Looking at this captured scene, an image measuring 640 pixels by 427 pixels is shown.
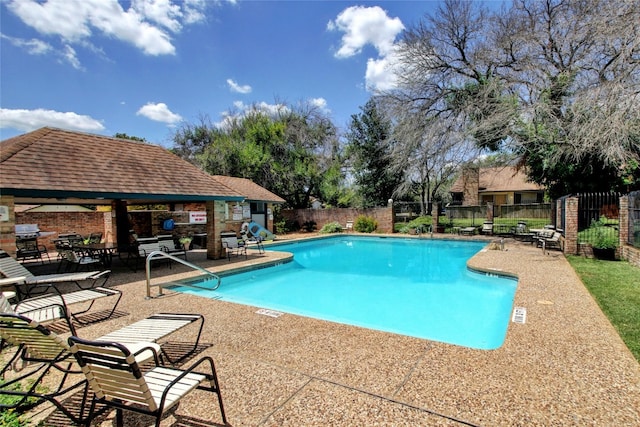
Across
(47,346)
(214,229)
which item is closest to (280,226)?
(214,229)

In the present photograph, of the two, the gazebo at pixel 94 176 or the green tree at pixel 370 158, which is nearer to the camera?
the gazebo at pixel 94 176

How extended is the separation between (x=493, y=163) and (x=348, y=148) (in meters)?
11.8

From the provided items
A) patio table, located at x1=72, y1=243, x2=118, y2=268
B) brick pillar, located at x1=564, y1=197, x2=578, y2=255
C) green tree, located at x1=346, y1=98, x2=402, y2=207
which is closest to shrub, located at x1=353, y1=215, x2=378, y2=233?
green tree, located at x1=346, y1=98, x2=402, y2=207

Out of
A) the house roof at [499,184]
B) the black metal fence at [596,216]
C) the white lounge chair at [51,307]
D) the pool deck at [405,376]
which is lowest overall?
the pool deck at [405,376]

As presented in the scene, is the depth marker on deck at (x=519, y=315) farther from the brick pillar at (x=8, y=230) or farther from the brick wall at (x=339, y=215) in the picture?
the brick wall at (x=339, y=215)

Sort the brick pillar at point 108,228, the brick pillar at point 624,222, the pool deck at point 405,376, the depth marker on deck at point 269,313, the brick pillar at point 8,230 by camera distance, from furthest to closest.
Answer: the brick pillar at point 108,228 → the brick pillar at point 624,222 → the brick pillar at point 8,230 → the depth marker on deck at point 269,313 → the pool deck at point 405,376

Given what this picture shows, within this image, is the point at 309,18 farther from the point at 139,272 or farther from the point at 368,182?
the point at 368,182

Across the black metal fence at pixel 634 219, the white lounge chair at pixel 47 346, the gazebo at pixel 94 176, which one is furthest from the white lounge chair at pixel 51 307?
the black metal fence at pixel 634 219

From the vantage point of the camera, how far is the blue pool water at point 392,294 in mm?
6809

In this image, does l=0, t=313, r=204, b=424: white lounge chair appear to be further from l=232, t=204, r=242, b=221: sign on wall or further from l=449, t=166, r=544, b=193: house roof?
l=449, t=166, r=544, b=193: house roof

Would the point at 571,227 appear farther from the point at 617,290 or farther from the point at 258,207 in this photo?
the point at 258,207

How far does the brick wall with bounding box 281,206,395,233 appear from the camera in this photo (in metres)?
23.0

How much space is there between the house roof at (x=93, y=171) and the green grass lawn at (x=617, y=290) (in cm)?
1027

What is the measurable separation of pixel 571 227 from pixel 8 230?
15757 mm
